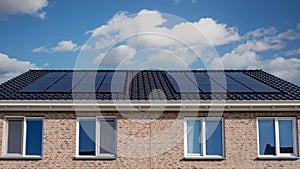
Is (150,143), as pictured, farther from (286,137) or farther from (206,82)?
(286,137)

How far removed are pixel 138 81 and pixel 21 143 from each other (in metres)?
5.94

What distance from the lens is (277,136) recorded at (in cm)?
1483

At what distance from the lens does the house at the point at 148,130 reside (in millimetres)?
14438

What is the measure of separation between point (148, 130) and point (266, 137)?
4.31 metres

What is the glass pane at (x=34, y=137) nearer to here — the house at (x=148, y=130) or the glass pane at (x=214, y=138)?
the house at (x=148, y=130)

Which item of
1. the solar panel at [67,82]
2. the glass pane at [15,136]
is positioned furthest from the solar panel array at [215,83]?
the glass pane at [15,136]

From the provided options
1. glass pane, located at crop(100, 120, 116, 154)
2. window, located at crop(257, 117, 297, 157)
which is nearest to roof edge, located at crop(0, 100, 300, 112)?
window, located at crop(257, 117, 297, 157)

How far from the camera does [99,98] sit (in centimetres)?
1462

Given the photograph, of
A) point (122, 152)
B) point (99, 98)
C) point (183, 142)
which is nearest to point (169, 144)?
point (183, 142)

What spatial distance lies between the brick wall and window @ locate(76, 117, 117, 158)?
24 cm

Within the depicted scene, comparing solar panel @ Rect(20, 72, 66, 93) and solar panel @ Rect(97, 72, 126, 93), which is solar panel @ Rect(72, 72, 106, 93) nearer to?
solar panel @ Rect(97, 72, 126, 93)

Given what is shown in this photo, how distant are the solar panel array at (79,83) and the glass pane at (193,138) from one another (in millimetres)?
3055

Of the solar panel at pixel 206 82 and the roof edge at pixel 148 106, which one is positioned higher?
the solar panel at pixel 206 82

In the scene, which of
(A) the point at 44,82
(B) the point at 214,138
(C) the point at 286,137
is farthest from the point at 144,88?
(C) the point at 286,137
